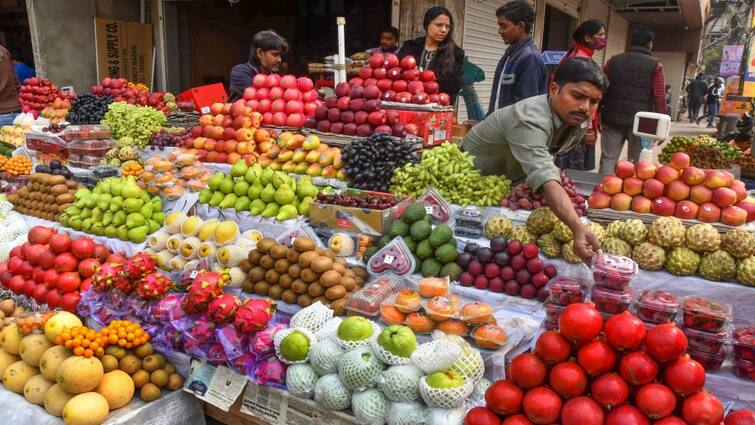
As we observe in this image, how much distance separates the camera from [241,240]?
3525 millimetres

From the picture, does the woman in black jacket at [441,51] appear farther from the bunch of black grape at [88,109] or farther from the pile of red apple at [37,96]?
the pile of red apple at [37,96]

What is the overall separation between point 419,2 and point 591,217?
5.15 m

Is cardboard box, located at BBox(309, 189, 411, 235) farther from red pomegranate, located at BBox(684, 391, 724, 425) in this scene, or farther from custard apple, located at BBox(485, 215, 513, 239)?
red pomegranate, located at BBox(684, 391, 724, 425)

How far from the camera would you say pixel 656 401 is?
161 centimetres

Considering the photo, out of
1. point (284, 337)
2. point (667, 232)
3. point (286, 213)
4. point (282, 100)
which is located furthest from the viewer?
point (282, 100)

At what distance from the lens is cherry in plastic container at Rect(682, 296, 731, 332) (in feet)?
7.16

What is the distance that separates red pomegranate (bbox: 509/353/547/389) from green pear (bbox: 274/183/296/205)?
7.85ft

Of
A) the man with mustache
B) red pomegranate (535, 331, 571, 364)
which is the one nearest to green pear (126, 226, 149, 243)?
the man with mustache

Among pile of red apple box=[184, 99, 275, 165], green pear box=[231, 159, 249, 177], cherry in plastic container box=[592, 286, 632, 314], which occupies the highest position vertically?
pile of red apple box=[184, 99, 275, 165]

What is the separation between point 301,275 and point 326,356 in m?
0.71

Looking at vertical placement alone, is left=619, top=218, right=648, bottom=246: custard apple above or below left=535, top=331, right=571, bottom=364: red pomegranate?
above

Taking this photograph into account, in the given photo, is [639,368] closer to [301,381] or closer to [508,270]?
[508,270]

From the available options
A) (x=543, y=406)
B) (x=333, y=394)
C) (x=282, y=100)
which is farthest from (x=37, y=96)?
(x=543, y=406)

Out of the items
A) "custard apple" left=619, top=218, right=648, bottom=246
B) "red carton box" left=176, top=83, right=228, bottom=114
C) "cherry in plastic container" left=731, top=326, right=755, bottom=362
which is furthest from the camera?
"red carton box" left=176, top=83, right=228, bottom=114
